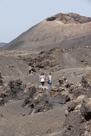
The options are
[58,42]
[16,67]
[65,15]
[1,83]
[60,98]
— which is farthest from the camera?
[65,15]

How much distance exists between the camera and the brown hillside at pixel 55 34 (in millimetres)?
87688

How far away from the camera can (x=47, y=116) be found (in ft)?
32.5

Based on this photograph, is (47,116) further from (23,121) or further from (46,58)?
(46,58)

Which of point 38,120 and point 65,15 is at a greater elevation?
point 65,15

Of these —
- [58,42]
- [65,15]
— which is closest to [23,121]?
[58,42]

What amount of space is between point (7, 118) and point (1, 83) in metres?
8.88

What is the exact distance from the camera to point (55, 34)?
9531 cm

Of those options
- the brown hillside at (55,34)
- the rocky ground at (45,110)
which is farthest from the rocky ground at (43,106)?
the brown hillside at (55,34)

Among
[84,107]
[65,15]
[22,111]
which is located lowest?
[22,111]

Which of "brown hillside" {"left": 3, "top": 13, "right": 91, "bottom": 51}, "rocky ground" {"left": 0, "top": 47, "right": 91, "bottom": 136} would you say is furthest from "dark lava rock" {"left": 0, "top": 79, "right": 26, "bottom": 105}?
"brown hillside" {"left": 3, "top": 13, "right": 91, "bottom": 51}

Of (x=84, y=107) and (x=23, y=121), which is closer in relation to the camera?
(x=84, y=107)

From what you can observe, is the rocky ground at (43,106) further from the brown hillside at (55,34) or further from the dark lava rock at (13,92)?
the brown hillside at (55,34)

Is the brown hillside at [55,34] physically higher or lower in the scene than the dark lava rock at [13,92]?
higher

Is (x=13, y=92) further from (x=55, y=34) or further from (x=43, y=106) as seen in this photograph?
(x=55, y=34)
